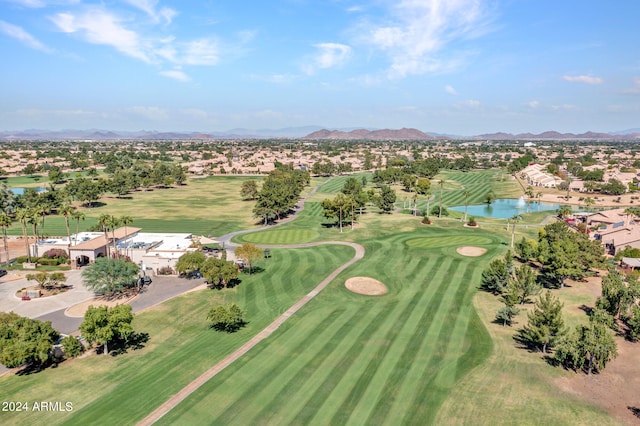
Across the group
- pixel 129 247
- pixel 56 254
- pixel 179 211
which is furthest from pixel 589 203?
pixel 56 254

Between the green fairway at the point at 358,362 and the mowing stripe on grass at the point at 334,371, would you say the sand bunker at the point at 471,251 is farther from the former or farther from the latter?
the mowing stripe on grass at the point at 334,371

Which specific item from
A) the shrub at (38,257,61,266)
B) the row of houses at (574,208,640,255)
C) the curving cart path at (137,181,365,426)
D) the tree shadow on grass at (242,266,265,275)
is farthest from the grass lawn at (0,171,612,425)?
the shrub at (38,257,61,266)

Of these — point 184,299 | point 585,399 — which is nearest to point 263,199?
point 184,299

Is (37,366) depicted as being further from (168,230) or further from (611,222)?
(611,222)

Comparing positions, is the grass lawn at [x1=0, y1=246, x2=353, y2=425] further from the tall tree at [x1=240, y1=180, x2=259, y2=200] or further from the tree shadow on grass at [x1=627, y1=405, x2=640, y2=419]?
the tall tree at [x1=240, y1=180, x2=259, y2=200]

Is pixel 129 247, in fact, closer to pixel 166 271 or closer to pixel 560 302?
pixel 166 271

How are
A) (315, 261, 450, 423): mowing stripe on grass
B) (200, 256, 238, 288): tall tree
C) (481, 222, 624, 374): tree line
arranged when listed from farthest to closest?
(200, 256, 238, 288): tall tree → (481, 222, 624, 374): tree line → (315, 261, 450, 423): mowing stripe on grass
